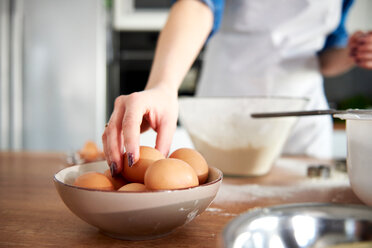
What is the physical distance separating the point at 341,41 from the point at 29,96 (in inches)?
75.1

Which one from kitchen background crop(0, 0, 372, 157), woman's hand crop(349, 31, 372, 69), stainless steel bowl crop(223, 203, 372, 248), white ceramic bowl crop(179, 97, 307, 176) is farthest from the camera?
kitchen background crop(0, 0, 372, 157)

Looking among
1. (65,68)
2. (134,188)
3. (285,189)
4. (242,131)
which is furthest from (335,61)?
(65,68)

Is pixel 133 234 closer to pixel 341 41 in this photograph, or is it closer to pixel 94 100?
pixel 341 41

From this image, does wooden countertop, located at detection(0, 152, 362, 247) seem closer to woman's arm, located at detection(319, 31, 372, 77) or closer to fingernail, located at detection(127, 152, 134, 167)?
fingernail, located at detection(127, 152, 134, 167)

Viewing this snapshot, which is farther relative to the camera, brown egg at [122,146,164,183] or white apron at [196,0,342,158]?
white apron at [196,0,342,158]

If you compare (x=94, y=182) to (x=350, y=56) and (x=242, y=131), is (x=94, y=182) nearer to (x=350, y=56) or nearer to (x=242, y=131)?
(x=242, y=131)

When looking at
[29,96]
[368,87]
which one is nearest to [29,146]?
[29,96]

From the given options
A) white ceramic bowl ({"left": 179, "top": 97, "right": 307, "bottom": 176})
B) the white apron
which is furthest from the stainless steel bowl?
the white apron

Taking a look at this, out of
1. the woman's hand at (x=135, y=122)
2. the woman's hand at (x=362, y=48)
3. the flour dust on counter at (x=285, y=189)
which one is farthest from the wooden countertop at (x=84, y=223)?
the woman's hand at (x=362, y=48)

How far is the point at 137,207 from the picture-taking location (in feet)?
1.21

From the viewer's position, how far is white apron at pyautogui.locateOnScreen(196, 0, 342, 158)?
3.89 feet

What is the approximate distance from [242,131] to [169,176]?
45 centimetres

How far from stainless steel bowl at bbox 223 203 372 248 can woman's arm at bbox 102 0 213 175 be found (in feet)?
0.65

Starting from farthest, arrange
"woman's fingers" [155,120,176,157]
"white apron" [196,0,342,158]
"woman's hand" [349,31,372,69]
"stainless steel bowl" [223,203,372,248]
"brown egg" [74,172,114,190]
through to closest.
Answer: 1. "white apron" [196,0,342,158]
2. "woman's hand" [349,31,372,69]
3. "woman's fingers" [155,120,176,157]
4. "brown egg" [74,172,114,190]
5. "stainless steel bowl" [223,203,372,248]
